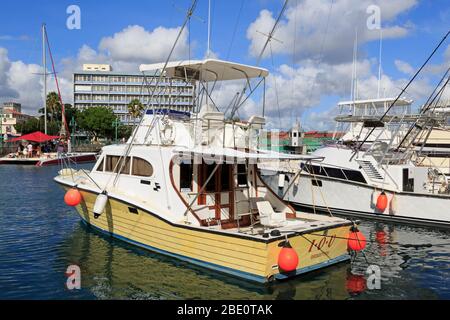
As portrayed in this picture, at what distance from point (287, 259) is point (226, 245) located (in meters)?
1.39

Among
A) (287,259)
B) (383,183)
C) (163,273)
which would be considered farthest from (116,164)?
(383,183)

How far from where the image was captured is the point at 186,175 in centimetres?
1052

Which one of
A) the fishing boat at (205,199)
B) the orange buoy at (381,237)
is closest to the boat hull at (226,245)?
the fishing boat at (205,199)

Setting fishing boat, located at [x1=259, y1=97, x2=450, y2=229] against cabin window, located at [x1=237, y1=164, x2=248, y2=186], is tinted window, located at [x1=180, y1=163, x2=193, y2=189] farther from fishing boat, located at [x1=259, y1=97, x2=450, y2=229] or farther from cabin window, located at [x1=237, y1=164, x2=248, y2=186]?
fishing boat, located at [x1=259, y1=97, x2=450, y2=229]

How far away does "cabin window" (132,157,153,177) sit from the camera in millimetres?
10844

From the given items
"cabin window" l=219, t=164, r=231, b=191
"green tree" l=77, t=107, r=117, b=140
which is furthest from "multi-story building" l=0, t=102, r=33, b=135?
"cabin window" l=219, t=164, r=231, b=191

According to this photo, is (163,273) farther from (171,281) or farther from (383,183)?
(383,183)

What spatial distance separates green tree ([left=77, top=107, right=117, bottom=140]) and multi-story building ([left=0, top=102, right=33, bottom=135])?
1535cm

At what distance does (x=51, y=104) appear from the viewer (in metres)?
83.3

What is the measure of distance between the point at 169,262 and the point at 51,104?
8189cm

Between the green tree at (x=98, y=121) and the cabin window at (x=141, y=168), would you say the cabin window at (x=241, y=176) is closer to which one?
the cabin window at (x=141, y=168)

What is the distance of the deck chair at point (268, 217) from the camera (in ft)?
32.9

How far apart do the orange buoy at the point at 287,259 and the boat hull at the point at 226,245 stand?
0.67 feet
